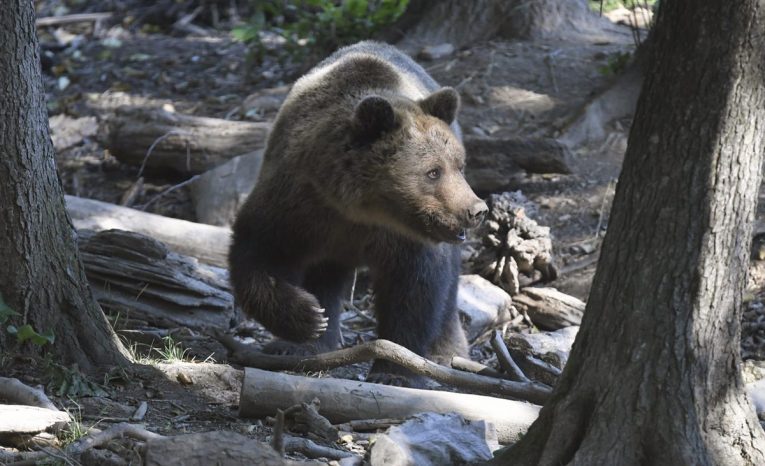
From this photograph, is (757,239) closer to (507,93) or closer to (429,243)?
(429,243)

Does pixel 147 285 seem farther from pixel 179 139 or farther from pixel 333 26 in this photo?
pixel 333 26

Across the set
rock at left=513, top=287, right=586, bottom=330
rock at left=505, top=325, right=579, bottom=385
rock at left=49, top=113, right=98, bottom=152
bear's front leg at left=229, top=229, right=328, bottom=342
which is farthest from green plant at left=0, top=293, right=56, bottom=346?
rock at left=49, top=113, right=98, bottom=152

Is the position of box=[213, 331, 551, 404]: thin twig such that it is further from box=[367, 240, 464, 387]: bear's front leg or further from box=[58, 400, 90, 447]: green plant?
box=[58, 400, 90, 447]: green plant

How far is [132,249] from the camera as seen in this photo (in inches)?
285

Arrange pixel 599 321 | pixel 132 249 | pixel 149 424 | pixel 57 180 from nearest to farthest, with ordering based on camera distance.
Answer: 1. pixel 599 321
2. pixel 149 424
3. pixel 57 180
4. pixel 132 249

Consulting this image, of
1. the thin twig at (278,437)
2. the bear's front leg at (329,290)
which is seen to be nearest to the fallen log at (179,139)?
the bear's front leg at (329,290)

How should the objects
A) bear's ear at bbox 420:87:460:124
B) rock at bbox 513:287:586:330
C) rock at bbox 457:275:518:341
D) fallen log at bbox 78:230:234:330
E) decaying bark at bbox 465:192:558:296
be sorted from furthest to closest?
decaying bark at bbox 465:192:558:296
rock at bbox 457:275:518:341
rock at bbox 513:287:586:330
fallen log at bbox 78:230:234:330
bear's ear at bbox 420:87:460:124

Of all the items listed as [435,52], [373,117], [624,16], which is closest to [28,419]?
[373,117]

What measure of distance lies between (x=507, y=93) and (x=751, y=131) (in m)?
8.37

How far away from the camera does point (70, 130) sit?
496 inches

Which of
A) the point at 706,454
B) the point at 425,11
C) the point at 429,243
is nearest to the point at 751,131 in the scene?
the point at 706,454

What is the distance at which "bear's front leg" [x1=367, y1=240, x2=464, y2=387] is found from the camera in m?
6.73

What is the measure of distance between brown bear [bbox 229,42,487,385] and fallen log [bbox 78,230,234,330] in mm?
573

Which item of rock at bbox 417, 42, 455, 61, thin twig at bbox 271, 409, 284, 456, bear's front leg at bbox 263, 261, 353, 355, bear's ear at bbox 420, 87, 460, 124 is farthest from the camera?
rock at bbox 417, 42, 455, 61
